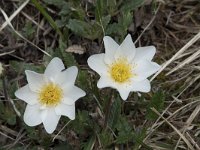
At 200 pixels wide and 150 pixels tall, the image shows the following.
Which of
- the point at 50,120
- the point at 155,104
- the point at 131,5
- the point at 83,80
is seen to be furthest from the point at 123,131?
the point at 131,5

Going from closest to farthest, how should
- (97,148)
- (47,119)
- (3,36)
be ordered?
(47,119) < (97,148) < (3,36)

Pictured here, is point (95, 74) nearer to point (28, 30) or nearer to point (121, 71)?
point (121, 71)

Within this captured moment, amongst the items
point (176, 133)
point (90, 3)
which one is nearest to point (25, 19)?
point (90, 3)

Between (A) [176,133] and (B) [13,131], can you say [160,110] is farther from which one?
(B) [13,131]

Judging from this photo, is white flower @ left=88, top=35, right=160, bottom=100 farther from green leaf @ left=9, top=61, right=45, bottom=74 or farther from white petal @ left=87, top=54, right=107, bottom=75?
green leaf @ left=9, top=61, right=45, bottom=74

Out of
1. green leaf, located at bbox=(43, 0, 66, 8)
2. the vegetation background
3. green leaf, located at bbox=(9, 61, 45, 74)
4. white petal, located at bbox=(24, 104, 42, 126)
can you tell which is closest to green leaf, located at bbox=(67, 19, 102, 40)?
the vegetation background

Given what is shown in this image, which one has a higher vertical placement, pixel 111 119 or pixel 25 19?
pixel 25 19
